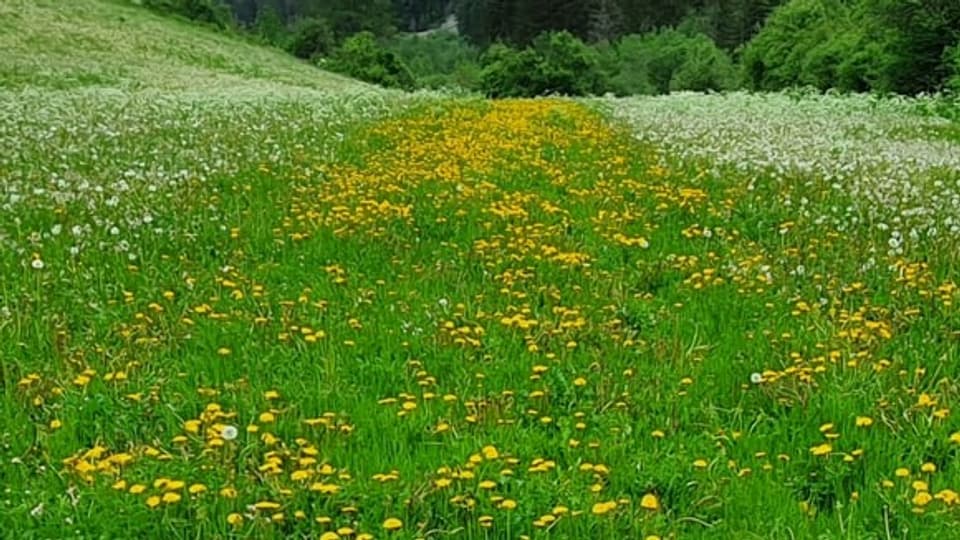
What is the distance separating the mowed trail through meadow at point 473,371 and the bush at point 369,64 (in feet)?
209

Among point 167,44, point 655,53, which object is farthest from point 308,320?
point 655,53

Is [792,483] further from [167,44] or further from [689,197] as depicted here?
[167,44]

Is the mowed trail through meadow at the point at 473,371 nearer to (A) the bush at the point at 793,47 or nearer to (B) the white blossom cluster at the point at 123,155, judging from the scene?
(B) the white blossom cluster at the point at 123,155

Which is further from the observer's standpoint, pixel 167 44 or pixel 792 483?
pixel 167 44

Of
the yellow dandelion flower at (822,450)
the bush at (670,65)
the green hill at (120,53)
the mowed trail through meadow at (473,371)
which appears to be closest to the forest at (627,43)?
the bush at (670,65)

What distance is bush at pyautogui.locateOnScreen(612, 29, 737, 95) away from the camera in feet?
239

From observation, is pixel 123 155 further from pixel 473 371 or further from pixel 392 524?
pixel 392 524

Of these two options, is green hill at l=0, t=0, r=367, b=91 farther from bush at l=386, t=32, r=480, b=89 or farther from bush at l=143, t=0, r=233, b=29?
bush at l=386, t=32, r=480, b=89

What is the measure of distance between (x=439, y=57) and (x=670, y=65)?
34809 mm

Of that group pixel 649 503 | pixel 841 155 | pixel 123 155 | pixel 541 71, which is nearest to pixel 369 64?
pixel 541 71

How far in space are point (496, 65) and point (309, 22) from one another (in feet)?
80.5

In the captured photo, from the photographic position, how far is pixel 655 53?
91500 millimetres

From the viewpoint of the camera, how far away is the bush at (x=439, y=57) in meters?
87.2

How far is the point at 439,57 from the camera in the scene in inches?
4505
